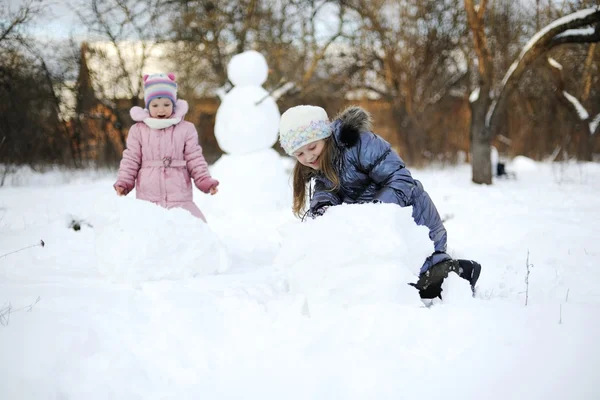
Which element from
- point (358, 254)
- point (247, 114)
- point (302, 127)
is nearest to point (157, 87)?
point (302, 127)

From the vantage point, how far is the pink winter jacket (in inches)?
144

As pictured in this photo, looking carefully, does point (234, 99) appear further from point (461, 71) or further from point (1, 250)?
point (461, 71)

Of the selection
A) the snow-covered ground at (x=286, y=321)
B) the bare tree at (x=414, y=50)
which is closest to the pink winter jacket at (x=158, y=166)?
the snow-covered ground at (x=286, y=321)

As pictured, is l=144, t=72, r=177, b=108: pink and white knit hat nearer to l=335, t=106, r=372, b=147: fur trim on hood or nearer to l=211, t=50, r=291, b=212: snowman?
l=335, t=106, r=372, b=147: fur trim on hood

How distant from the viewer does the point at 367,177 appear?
105 inches

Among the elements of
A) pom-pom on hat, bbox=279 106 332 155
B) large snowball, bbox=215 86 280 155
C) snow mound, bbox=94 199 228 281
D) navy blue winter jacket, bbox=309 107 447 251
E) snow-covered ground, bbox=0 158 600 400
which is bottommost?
snow-covered ground, bbox=0 158 600 400

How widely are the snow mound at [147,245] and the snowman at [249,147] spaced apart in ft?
9.95

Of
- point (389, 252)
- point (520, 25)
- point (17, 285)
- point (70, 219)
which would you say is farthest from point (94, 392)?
point (520, 25)

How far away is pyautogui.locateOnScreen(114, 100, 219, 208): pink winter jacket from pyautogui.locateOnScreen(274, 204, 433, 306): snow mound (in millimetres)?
1449

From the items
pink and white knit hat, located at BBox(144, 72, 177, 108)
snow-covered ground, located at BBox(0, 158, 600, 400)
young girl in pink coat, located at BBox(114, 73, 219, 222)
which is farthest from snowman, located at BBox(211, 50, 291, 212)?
snow-covered ground, located at BBox(0, 158, 600, 400)

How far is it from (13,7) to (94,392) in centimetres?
523

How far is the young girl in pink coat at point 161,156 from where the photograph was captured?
365 cm

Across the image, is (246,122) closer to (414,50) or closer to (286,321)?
(286,321)

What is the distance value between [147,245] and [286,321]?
4.01 feet
